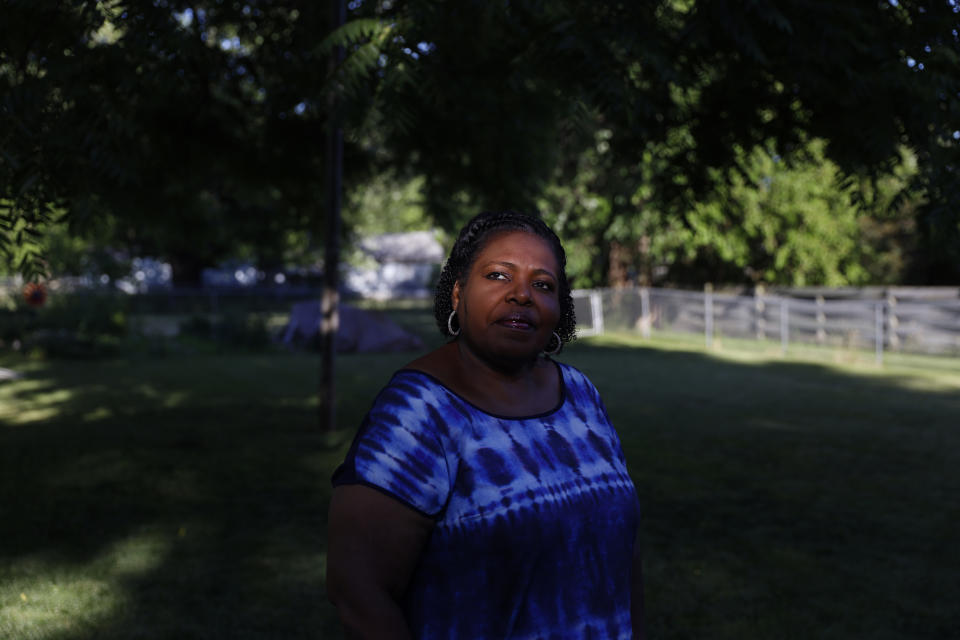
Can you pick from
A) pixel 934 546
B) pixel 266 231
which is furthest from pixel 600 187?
pixel 934 546

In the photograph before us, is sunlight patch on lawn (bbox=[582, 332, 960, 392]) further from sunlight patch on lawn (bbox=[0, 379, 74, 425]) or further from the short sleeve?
the short sleeve

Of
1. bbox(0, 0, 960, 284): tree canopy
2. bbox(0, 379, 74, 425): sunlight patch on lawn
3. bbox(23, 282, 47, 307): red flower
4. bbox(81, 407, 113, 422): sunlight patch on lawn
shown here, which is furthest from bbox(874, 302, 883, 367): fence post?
bbox(23, 282, 47, 307): red flower

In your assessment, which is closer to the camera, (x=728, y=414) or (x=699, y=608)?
(x=699, y=608)

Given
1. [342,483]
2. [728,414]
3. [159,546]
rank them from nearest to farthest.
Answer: [342,483] < [159,546] < [728,414]

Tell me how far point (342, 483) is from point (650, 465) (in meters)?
7.89

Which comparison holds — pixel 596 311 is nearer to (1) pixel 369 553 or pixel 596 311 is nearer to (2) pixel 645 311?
(2) pixel 645 311

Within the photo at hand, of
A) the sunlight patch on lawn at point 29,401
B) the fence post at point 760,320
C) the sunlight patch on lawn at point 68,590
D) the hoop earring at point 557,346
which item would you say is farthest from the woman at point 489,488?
the fence post at point 760,320

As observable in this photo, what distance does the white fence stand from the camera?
22422 mm

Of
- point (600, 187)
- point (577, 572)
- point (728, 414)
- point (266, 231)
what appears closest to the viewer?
point (577, 572)

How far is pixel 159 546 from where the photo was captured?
645 cm

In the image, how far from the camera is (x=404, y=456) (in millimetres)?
1829

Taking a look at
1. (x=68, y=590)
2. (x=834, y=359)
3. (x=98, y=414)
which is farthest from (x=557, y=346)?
(x=834, y=359)

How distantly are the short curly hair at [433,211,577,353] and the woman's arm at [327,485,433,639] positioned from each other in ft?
1.75

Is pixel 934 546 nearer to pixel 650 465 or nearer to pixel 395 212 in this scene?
pixel 650 465
